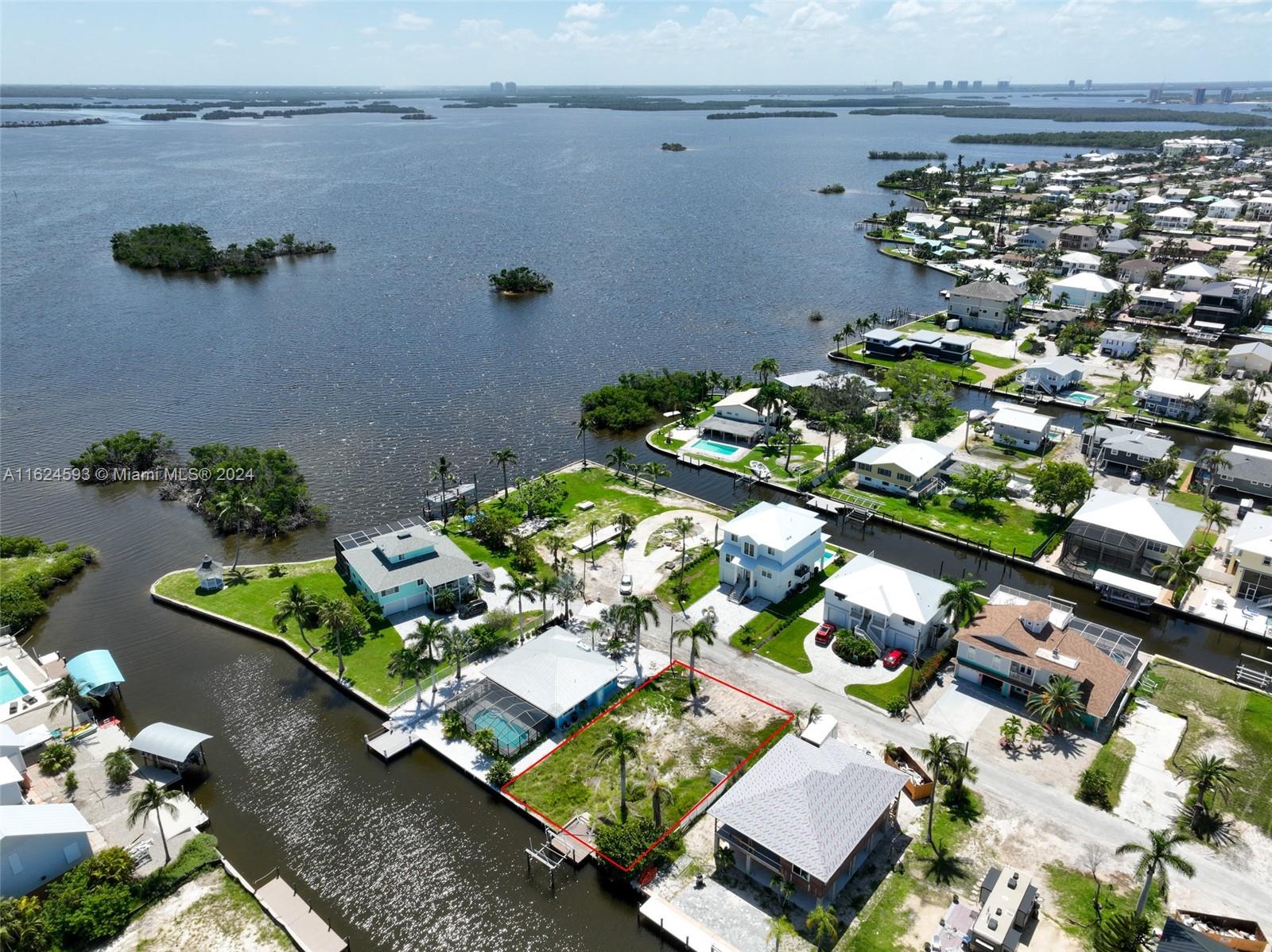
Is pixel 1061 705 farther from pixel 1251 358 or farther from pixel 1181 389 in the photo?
pixel 1251 358

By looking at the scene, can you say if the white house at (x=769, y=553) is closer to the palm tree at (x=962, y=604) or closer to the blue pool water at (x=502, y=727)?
the palm tree at (x=962, y=604)

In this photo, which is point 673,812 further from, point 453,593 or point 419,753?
point 453,593

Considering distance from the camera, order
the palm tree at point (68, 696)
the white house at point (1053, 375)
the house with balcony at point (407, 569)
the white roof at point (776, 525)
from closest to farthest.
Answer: the palm tree at point (68, 696), the house with balcony at point (407, 569), the white roof at point (776, 525), the white house at point (1053, 375)

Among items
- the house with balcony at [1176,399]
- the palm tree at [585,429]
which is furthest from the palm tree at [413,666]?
the house with balcony at [1176,399]

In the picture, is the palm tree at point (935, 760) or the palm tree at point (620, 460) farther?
the palm tree at point (620, 460)

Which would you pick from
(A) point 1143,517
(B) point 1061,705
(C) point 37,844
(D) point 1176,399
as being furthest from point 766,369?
(C) point 37,844
